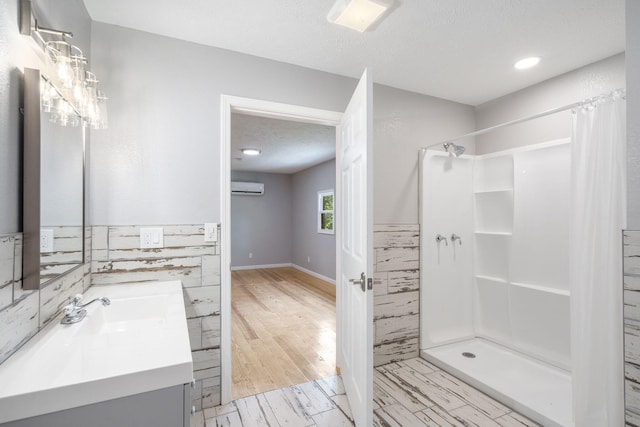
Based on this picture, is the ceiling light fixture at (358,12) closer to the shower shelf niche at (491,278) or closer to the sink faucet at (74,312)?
the sink faucet at (74,312)

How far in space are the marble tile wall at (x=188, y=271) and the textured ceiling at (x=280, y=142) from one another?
197 centimetres

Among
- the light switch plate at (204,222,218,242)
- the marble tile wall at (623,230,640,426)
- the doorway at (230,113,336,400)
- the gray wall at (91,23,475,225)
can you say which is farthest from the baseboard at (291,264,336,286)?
the marble tile wall at (623,230,640,426)

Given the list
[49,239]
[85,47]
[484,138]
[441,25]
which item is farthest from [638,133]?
[85,47]

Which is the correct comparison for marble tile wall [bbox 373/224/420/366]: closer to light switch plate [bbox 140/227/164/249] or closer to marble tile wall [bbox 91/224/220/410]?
marble tile wall [bbox 91/224/220/410]

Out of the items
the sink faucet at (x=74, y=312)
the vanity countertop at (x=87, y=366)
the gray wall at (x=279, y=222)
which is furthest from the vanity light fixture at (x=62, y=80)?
the gray wall at (x=279, y=222)

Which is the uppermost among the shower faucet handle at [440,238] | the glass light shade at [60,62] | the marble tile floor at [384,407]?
the glass light shade at [60,62]

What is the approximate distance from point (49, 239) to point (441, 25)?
220 cm

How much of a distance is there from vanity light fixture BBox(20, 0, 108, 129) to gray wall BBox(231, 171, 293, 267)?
18.3 feet

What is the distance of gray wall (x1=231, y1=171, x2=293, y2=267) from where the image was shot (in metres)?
7.02

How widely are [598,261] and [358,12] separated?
182cm

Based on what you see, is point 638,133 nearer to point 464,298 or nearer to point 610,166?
point 610,166

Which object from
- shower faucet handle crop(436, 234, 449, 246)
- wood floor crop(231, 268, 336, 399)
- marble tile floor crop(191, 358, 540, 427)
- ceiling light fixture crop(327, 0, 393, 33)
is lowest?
wood floor crop(231, 268, 336, 399)

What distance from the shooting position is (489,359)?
8.08 ft

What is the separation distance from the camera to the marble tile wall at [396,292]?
8.05 feet
